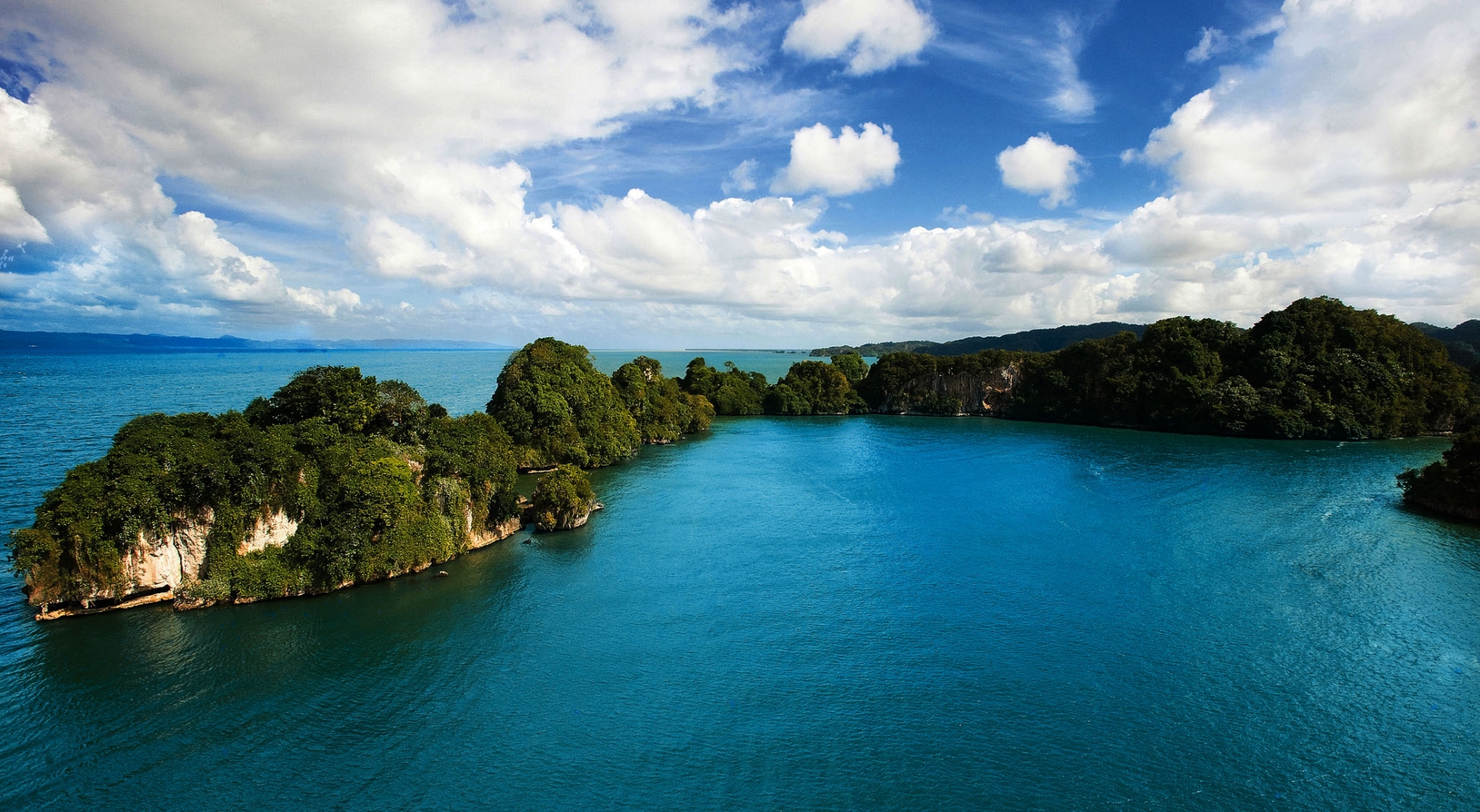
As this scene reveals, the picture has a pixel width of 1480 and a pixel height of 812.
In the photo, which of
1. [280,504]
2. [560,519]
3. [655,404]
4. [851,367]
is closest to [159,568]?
[280,504]

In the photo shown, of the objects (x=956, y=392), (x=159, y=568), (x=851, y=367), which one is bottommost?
(x=159, y=568)

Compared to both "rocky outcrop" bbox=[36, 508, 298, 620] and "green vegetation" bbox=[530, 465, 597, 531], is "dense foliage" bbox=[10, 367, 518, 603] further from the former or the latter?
"green vegetation" bbox=[530, 465, 597, 531]

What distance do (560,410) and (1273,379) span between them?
84938mm

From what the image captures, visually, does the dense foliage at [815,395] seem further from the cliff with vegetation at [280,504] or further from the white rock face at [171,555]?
the white rock face at [171,555]

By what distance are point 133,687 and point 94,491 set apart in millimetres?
8685

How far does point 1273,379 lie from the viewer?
77500mm

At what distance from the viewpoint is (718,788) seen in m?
18.1

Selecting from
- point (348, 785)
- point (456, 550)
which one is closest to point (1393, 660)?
point (348, 785)

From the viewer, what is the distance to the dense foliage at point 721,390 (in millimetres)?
106500

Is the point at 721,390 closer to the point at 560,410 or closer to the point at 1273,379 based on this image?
the point at 560,410

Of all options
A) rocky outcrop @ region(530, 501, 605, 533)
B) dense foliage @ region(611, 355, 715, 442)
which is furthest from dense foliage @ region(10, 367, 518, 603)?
Result: dense foliage @ region(611, 355, 715, 442)

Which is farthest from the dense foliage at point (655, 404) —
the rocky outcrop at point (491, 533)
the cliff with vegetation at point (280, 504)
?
the cliff with vegetation at point (280, 504)

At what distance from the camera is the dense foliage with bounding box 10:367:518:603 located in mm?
25875

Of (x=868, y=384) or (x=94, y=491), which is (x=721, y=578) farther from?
(x=868, y=384)
